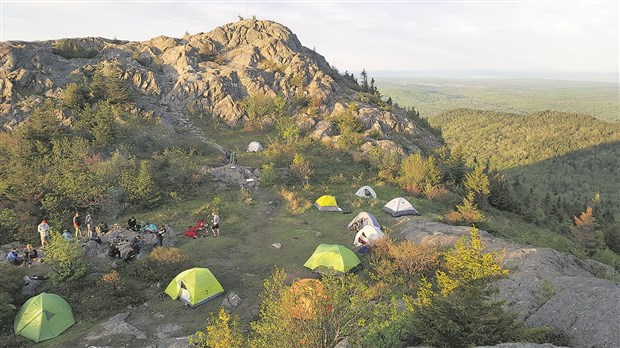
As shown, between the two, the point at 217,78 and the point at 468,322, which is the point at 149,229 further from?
the point at 217,78

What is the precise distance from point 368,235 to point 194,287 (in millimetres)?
8779

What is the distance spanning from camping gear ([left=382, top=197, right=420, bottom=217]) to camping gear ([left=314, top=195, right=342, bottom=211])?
328 cm

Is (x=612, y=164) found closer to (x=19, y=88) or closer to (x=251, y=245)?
(x=251, y=245)

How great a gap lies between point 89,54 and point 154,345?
149 ft

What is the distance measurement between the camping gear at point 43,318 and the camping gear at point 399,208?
691 inches

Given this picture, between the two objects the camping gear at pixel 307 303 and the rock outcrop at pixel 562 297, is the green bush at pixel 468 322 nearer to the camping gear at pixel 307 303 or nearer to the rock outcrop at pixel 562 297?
the rock outcrop at pixel 562 297

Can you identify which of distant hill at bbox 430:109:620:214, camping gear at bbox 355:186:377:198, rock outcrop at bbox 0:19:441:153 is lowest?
distant hill at bbox 430:109:620:214

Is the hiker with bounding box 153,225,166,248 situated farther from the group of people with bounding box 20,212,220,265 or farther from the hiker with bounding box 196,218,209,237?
the hiker with bounding box 196,218,209,237

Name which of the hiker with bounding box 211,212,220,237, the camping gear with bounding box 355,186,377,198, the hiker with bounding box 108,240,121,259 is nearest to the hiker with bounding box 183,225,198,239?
the hiker with bounding box 211,212,220,237

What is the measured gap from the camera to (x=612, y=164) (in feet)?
345

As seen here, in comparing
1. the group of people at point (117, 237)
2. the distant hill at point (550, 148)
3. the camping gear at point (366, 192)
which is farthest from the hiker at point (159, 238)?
the distant hill at point (550, 148)

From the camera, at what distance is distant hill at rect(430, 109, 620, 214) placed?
311 ft

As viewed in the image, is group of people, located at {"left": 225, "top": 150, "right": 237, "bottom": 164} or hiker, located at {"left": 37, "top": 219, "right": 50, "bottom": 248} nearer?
hiker, located at {"left": 37, "top": 219, "right": 50, "bottom": 248}

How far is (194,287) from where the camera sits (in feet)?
45.0
